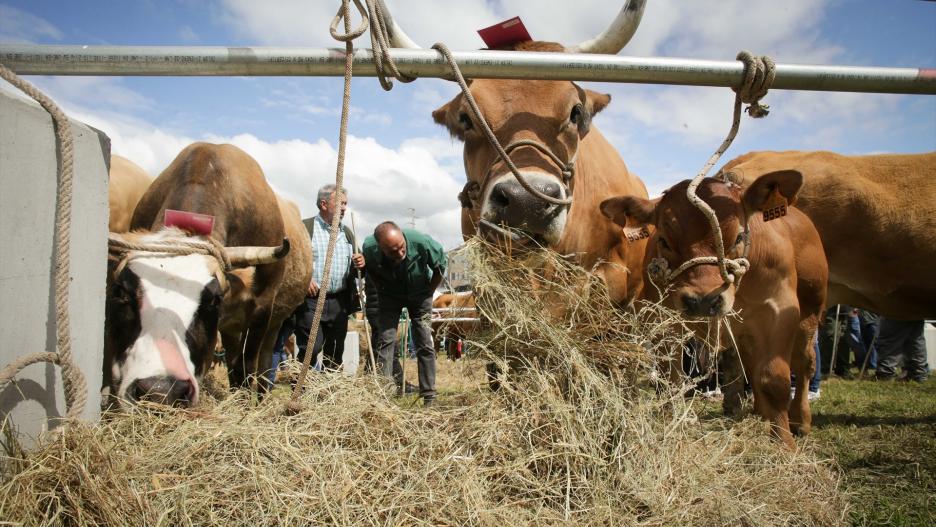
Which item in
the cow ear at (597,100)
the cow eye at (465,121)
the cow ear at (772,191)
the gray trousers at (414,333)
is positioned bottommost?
the gray trousers at (414,333)

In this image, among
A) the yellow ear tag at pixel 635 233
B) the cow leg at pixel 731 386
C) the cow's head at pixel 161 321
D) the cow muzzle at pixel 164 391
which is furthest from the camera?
the cow leg at pixel 731 386

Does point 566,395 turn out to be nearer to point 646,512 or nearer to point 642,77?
point 646,512

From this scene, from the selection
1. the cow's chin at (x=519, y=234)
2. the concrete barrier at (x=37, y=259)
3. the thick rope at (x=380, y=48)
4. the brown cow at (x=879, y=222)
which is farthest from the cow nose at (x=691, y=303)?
the concrete barrier at (x=37, y=259)

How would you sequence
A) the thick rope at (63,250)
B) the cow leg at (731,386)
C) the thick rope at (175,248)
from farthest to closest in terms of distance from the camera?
the cow leg at (731,386), the thick rope at (175,248), the thick rope at (63,250)

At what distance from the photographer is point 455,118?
12.3ft

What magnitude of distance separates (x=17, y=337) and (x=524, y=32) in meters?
3.16

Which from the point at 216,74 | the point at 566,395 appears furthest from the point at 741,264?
the point at 216,74

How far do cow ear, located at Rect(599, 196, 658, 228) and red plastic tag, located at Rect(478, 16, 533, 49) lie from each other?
1271 mm

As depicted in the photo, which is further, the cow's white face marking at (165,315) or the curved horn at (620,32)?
the curved horn at (620,32)

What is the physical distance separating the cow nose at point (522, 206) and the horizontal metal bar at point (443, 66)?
1.86ft

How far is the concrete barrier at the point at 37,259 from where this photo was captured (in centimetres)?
168

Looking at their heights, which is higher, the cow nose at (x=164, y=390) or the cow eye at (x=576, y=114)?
the cow eye at (x=576, y=114)

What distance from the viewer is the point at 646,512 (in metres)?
1.90

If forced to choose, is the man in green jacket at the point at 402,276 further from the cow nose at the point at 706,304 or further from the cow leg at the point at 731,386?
the cow nose at the point at 706,304
